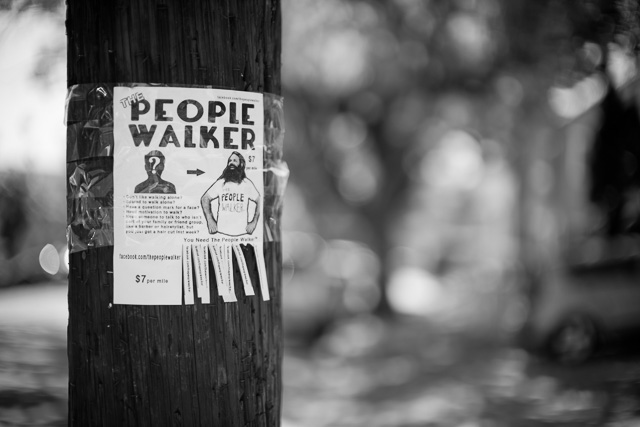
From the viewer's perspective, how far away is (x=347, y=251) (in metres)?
16.7

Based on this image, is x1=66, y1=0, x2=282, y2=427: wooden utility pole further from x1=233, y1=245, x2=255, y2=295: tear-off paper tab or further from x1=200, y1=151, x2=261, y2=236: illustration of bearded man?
x1=200, y1=151, x2=261, y2=236: illustration of bearded man

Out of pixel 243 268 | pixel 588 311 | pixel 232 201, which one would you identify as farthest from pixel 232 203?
pixel 588 311

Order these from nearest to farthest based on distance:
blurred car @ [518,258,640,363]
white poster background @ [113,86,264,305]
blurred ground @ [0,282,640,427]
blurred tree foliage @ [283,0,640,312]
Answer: white poster background @ [113,86,264,305] < blurred tree foliage @ [283,0,640,312] < blurred ground @ [0,282,640,427] < blurred car @ [518,258,640,363]

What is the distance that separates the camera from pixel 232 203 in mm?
2248

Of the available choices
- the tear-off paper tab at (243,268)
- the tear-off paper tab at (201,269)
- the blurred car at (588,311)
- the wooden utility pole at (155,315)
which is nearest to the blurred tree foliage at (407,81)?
the blurred car at (588,311)

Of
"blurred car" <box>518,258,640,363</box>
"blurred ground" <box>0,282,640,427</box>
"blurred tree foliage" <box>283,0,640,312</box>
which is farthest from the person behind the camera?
"blurred car" <box>518,258,640,363</box>

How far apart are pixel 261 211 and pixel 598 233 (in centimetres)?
899

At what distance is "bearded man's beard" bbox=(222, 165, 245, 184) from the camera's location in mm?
2238

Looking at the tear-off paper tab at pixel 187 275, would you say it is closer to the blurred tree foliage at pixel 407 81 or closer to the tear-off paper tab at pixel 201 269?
the tear-off paper tab at pixel 201 269

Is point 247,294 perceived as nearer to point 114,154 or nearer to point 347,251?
point 114,154

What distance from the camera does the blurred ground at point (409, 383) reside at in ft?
19.9

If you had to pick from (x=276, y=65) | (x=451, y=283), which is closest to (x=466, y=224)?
(x=451, y=283)

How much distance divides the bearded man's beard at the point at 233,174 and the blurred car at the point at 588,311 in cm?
754


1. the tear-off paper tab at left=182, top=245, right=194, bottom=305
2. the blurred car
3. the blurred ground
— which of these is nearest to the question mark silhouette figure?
the tear-off paper tab at left=182, top=245, right=194, bottom=305
